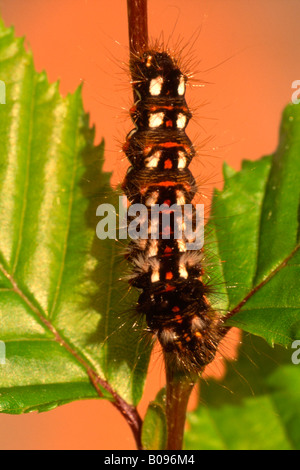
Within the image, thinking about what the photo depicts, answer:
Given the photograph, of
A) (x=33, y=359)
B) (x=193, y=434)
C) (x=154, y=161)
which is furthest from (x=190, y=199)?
(x=193, y=434)

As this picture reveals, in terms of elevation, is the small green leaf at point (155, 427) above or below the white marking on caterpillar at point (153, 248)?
below

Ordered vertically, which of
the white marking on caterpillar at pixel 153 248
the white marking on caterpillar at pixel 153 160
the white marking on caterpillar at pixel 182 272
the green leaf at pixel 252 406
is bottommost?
the green leaf at pixel 252 406

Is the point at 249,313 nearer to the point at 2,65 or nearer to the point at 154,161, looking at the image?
the point at 154,161

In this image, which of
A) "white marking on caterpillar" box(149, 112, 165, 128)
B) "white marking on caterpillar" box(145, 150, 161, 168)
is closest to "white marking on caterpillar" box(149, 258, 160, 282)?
"white marking on caterpillar" box(145, 150, 161, 168)

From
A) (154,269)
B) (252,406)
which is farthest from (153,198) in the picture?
(252,406)

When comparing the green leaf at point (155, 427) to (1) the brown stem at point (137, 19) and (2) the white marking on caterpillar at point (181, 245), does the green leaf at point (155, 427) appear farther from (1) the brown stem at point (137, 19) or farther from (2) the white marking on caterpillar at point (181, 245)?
(1) the brown stem at point (137, 19)

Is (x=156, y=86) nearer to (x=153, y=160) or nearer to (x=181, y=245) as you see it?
(x=153, y=160)

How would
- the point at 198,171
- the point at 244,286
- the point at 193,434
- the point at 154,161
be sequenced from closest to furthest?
the point at 154,161 → the point at 244,286 → the point at 193,434 → the point at 198,171

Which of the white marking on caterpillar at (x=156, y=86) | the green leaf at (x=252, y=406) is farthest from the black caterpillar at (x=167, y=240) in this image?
the green leaf at (x=252, y=406)
